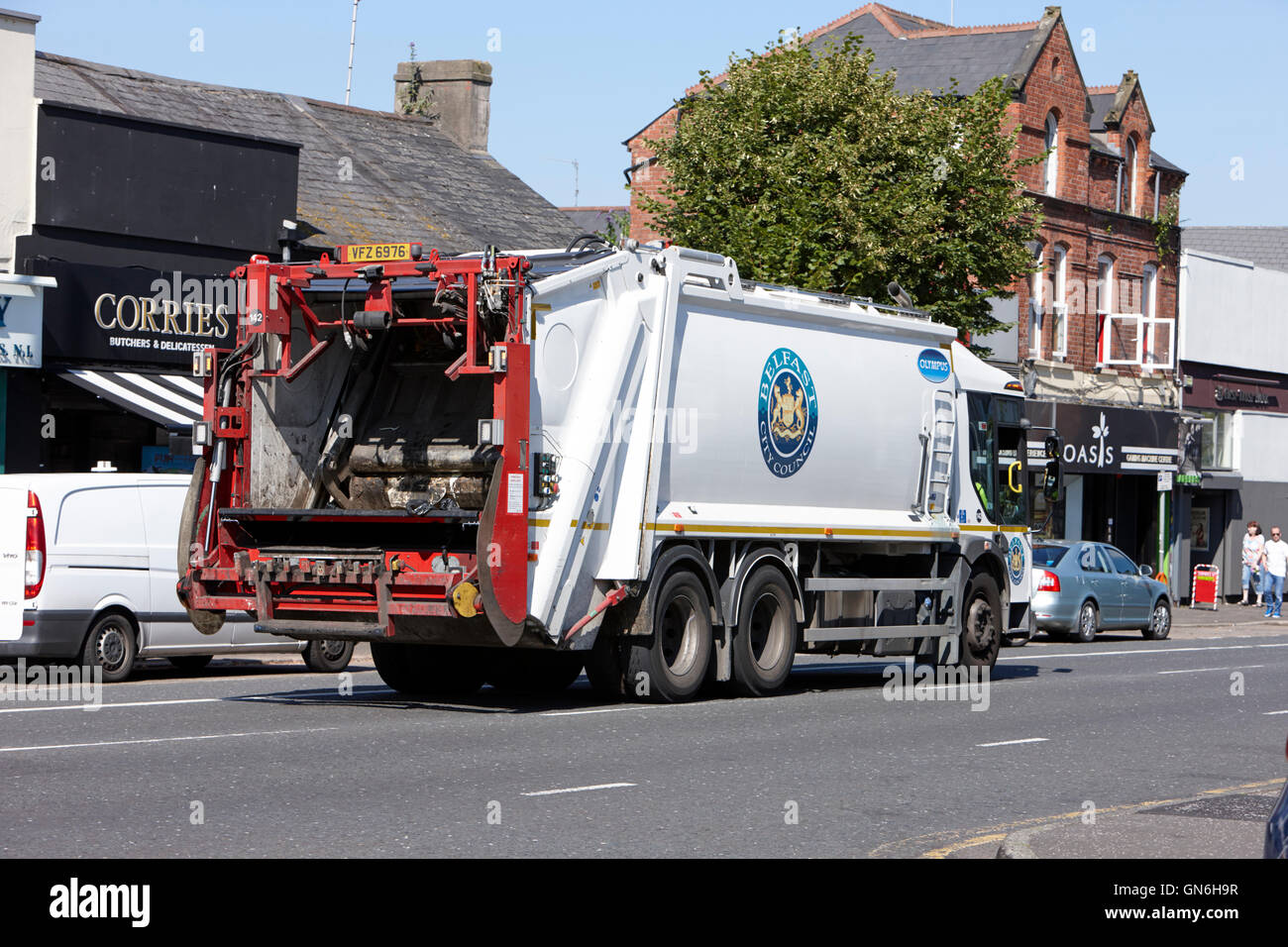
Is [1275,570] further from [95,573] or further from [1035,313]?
[95,573]

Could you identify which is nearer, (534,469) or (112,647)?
(534,469)

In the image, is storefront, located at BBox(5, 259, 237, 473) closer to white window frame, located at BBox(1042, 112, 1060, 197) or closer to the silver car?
the silver car

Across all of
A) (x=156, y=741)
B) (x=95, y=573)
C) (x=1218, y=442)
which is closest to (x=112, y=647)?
(x=95, y=573)

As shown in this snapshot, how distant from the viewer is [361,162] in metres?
30.2

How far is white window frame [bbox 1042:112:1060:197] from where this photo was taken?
40.9 m

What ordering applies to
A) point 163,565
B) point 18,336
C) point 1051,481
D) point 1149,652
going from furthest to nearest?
1. point 1149,652
2. point 18,336
3. point 1051,481
4. point 163,565

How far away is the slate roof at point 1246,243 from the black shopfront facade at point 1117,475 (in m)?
Result: 22.6

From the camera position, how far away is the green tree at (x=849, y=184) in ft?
88.7

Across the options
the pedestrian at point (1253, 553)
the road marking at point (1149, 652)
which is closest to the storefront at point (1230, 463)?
the pedestrian at point (1253, 553)

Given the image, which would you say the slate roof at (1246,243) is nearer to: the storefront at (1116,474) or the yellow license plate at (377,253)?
the storefront at (1116,474)

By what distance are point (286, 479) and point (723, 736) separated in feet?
12.9

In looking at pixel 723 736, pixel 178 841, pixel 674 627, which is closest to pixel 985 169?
pixel 674 627

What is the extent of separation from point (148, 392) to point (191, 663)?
415 cm
